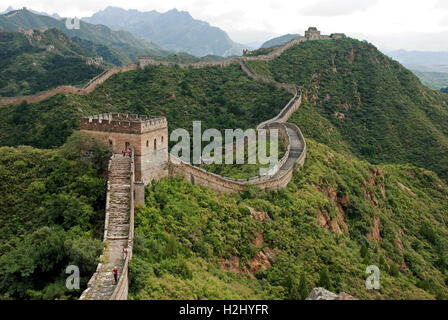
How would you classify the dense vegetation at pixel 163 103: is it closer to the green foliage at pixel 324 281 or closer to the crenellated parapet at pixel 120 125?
the crenellated parapet at pixel 120 125

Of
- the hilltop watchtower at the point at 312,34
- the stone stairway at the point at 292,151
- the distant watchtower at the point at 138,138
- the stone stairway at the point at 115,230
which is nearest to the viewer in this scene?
the stone stairway at the point at 115,230

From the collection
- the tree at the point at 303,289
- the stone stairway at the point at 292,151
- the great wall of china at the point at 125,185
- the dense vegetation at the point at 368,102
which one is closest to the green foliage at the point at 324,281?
the tree at the point at 303,289

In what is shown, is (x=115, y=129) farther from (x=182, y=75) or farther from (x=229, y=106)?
(x=182, y=75)

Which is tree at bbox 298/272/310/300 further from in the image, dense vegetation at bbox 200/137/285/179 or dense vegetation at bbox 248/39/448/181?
dense vegetation at bbox 248/39/448/181

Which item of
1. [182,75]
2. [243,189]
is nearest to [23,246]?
[243,189]

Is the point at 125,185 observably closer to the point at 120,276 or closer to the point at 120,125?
the point at 120,125
